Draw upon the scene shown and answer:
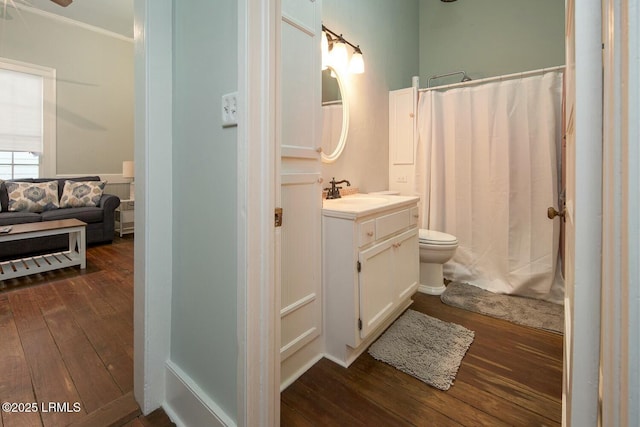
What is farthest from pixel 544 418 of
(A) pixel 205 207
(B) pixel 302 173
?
(A) pixel 205 207

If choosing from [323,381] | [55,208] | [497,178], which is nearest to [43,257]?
[55,208]

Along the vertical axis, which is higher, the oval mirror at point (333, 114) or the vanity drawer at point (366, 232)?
the oval mirror at point (333, 114)

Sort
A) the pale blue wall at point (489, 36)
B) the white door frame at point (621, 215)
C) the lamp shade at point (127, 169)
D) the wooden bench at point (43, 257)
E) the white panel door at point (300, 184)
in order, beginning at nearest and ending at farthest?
the white door frame at point (621, 215), the white panel door at point (300, 184), the wooden bench at point (43, 257), the pale blue wall at point (489, 36), the lamp shade at point (127, 169)

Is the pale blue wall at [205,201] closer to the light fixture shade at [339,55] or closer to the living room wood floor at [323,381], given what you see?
the living room wood floor at [323,381]

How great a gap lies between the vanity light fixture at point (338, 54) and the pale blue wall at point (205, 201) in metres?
1.16

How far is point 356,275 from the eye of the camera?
4.96 feet

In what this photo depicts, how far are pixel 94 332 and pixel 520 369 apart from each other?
2293 millimetres

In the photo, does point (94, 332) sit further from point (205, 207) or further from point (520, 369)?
point (520, 369)

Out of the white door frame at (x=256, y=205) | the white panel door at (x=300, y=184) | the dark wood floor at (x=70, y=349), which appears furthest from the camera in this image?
the white panel door at (x=300, y=184)

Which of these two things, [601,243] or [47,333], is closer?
[601,243]

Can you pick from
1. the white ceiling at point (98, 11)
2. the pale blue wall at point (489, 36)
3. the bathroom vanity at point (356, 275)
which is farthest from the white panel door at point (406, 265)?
the white ceiling at point (98, 11)

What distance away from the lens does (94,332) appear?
1.79 meters

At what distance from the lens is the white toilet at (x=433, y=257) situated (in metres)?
2.35

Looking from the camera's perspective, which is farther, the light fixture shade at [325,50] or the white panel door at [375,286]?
the light fixture shade at [325,50]
